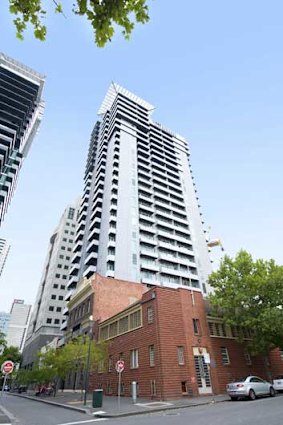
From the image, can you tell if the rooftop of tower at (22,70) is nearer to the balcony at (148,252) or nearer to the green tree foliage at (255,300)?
the balcony at (148,252)

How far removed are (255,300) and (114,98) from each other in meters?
90.1

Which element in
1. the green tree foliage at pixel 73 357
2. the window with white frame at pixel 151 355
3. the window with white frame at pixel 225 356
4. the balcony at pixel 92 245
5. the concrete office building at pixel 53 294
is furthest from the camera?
the concrete office building at pixel 53 294

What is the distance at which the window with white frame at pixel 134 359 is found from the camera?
24672mm

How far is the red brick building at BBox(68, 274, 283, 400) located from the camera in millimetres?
21672

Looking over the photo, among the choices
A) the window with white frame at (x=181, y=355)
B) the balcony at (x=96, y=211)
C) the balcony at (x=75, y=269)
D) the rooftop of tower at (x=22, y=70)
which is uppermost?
the rooftop of tower at (x=22, y=70)

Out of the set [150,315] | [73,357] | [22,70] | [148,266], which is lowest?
[73,357]

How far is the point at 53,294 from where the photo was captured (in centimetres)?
8431

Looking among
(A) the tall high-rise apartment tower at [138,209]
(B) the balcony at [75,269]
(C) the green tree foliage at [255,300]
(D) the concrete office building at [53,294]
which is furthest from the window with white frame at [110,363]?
(D) the concrete office building at [53,294]

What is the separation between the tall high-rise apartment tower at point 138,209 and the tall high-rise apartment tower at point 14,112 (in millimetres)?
24517

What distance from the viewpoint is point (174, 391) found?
→ 20.8 metres

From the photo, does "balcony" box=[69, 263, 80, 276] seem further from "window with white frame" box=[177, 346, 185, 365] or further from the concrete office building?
"window with white frame" box=[177, 346, 185, 365]

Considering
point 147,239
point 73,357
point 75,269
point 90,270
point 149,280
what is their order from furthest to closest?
1. point 75,269
2. point 147,239
3. point 90,270
4. point 149,280
5. point 73,357

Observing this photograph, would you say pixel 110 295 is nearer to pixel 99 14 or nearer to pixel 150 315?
pixel 150 315

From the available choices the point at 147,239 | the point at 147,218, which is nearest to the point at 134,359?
the point at 147,239
